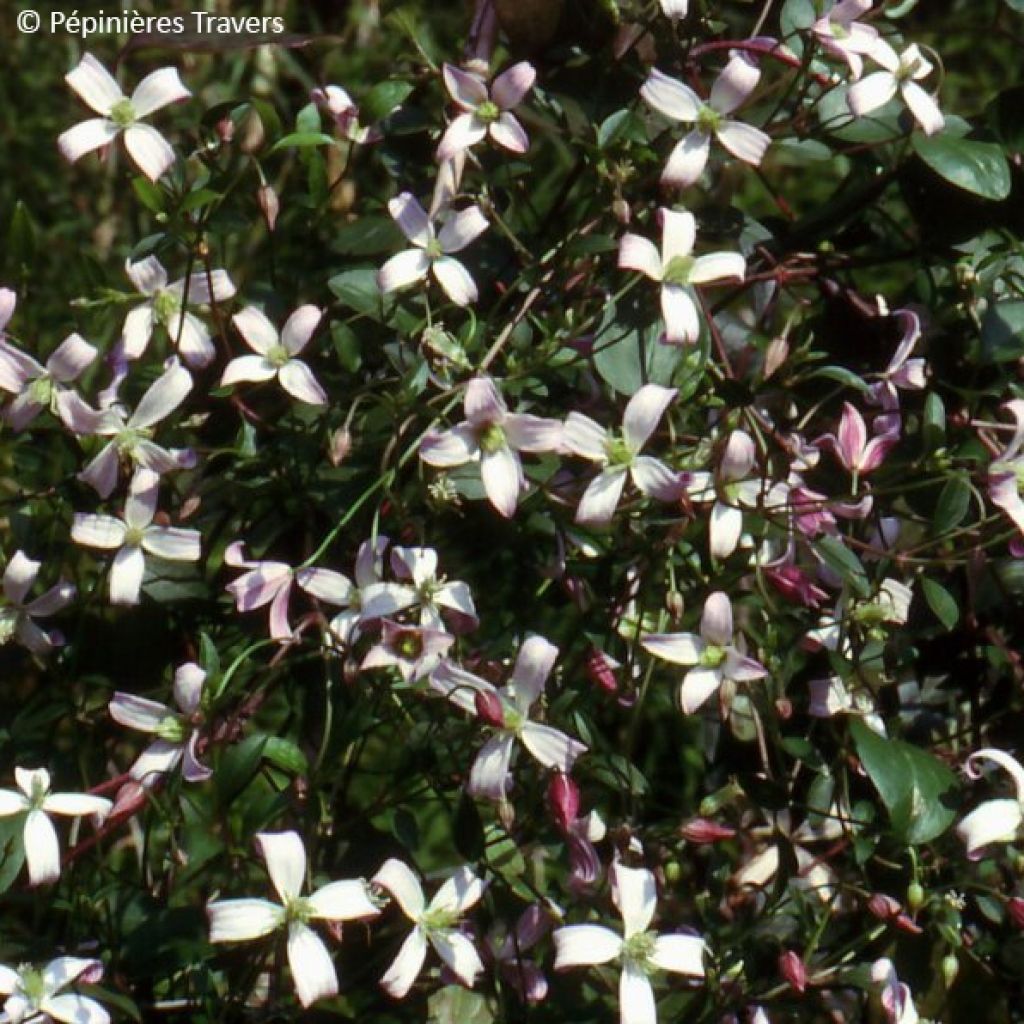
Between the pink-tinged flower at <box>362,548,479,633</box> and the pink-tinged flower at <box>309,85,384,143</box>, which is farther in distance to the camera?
the pink-tinged flower at <box>309,85,384,143</box>

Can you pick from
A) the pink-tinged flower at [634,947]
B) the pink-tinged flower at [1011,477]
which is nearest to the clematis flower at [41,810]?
the pink-tinged flower at [634,947]

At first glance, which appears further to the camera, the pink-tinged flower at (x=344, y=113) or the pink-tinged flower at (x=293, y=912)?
the pink-tinged flower at (x=344, y=113)

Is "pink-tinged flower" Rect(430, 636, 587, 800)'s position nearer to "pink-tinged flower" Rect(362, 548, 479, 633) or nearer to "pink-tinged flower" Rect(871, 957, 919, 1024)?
"pink-tinged flower" Rect(362, 548, 479, 633)

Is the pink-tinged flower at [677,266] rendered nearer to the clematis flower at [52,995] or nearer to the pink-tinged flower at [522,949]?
the pink-tinged flower at [522,949]

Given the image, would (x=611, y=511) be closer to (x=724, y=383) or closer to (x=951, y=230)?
(x=724, y=383)

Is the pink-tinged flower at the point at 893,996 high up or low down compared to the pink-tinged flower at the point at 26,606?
down

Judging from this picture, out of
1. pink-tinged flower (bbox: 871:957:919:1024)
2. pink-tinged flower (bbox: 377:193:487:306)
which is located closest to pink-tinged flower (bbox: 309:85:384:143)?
pink-tinged flower (bbox: 377:193:487:306)
